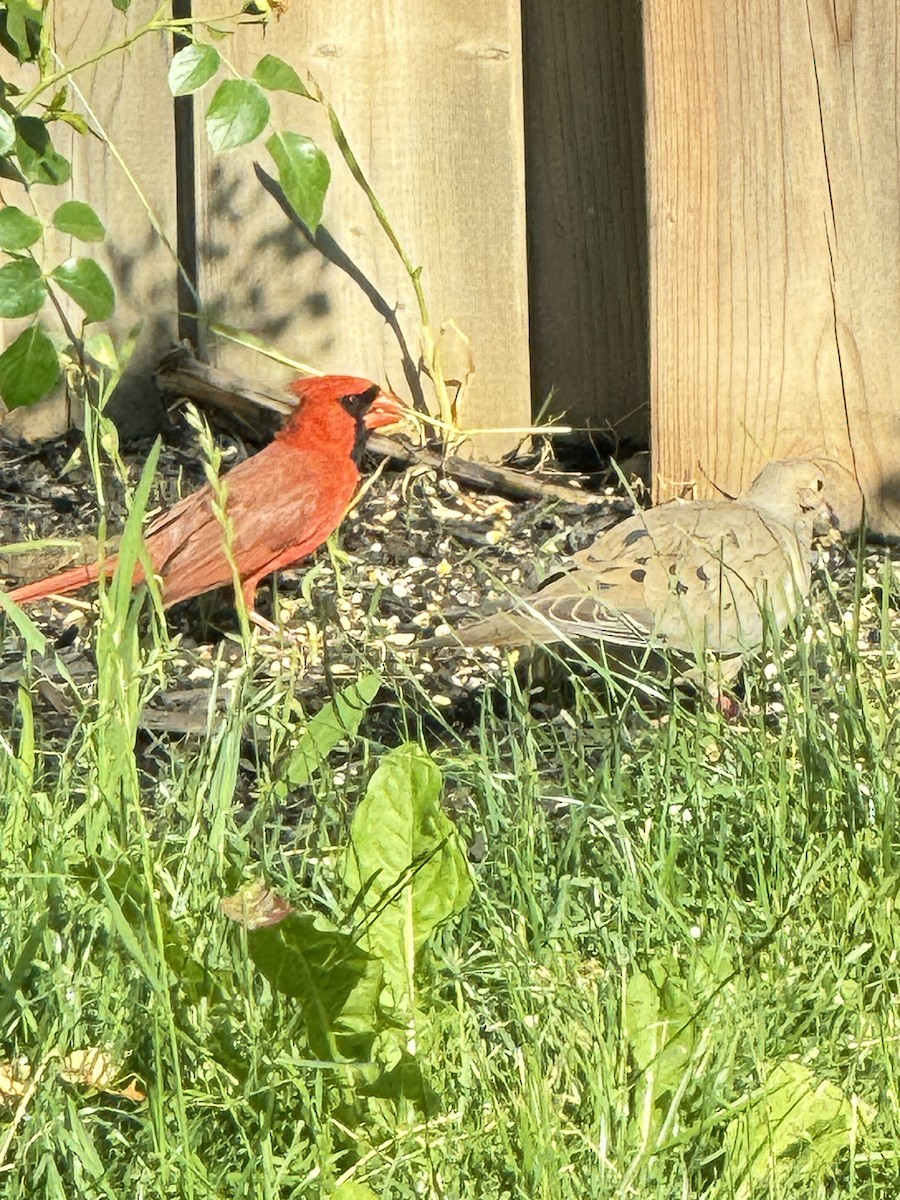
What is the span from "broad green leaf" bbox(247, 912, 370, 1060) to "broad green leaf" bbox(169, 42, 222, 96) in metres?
1.56

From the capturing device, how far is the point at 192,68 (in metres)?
2.88

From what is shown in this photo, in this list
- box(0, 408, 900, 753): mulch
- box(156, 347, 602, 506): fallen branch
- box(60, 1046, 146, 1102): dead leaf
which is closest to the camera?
box(60, 1046, 146, 1102): dead leaf

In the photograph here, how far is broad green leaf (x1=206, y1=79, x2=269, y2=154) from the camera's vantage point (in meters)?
2.84

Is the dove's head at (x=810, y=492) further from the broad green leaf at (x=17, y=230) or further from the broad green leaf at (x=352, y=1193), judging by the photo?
the broad green leaf at (x=352, y=1193)

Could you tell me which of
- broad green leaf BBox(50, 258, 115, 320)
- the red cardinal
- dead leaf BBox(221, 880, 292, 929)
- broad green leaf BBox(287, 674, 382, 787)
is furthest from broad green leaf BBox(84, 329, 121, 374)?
the red cardinal

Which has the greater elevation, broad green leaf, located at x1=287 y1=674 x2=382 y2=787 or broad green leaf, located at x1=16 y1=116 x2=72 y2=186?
broad green leaf, located at x1=16 y1=116 x2=72 y2=186

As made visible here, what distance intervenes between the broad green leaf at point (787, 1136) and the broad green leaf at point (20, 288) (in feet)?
5.57

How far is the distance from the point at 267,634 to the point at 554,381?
4.79ft

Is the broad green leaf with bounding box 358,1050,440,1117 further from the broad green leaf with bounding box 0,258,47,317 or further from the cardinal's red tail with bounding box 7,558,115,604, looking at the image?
the cardinal's red tail with bounding box 7,558,115,604

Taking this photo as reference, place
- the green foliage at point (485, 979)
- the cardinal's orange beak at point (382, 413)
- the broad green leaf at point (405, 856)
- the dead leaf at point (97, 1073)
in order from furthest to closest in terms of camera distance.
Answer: the cardinal's orange beak at point (382, 413) < the broad green leaf at point (405, 856) < the dead leaf at point (97, 1073) < the green foliage at point (485, 979)

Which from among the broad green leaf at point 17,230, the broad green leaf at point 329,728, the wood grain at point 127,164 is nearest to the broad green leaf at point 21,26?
the broad green leaf at point 17,230

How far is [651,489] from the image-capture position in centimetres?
498

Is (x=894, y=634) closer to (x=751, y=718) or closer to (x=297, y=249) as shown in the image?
(x=751, y=718)

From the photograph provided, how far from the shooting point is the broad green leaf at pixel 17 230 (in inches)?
106
